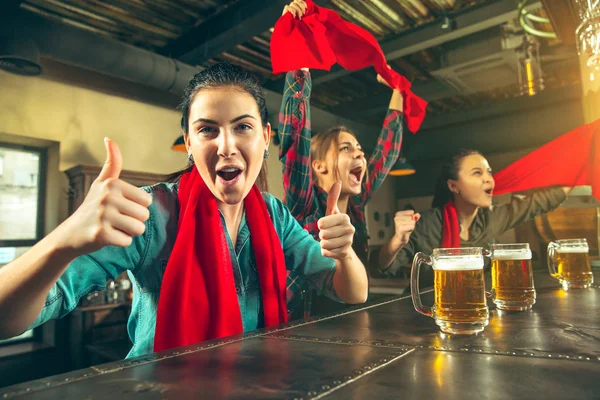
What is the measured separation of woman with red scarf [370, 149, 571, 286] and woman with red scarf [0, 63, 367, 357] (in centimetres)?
153

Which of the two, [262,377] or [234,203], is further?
[234,203]

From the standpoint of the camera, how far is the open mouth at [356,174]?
2270 mm

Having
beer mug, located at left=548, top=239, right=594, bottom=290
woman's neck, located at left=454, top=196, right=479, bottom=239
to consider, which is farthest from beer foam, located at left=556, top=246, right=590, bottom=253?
woman's neck, located at left=454, top=196, right=479, bottom=239

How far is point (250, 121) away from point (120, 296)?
121 inches

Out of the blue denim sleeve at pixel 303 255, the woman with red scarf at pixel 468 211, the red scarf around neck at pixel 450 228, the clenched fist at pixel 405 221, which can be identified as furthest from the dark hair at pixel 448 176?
the blue denim sleeve at pixel 303 255

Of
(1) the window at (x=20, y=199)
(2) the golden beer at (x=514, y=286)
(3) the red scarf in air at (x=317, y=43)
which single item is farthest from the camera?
(1) the window at (x=20, y=199)

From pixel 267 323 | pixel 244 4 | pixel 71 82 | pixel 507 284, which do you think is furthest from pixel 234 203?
pixel 71 82

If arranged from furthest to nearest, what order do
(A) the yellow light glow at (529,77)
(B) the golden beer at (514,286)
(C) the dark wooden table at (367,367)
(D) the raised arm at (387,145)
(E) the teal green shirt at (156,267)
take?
1. (D) the raised arm at (387,145)
2. (A) the yellow light glow at (529,77)
3. (B) the golden beer at (514,286)
4. (E) the teal green shirt at (156,267)
5. (C) the dark wooden table at (367,367)

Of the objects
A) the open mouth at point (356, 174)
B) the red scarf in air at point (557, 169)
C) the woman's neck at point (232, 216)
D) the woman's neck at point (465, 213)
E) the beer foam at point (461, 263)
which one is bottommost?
the beer foam at point (461, 263)

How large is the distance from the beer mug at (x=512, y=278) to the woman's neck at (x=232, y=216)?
77cm

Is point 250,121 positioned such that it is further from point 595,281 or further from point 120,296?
point 120,296

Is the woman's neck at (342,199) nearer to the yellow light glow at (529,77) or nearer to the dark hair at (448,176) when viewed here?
the dark hair at (448,176)

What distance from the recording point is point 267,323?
130 centimetres

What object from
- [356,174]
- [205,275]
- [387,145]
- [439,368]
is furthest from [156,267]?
[387,145]
